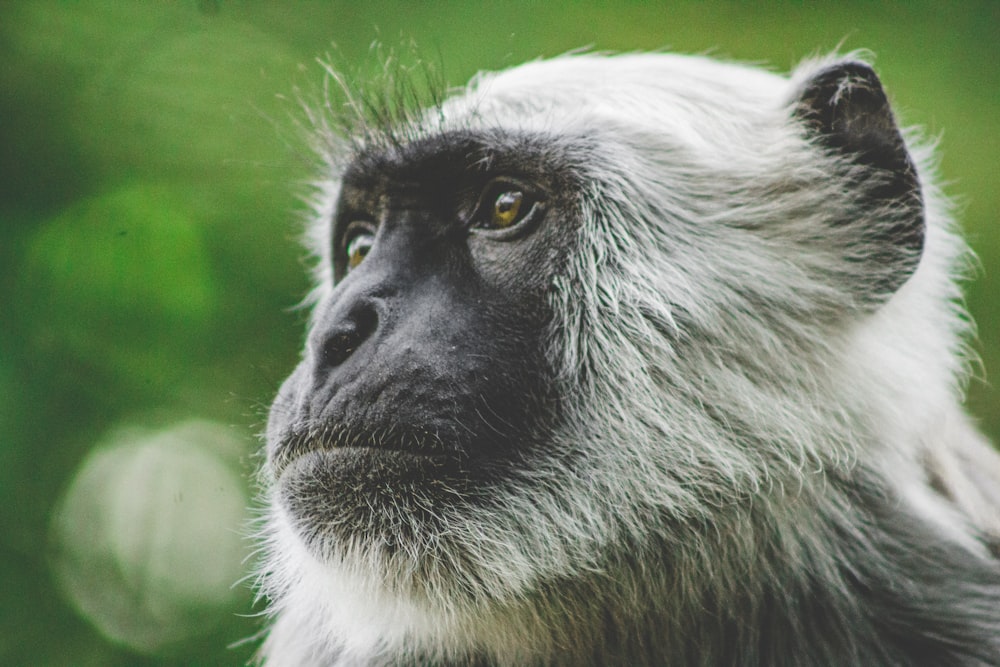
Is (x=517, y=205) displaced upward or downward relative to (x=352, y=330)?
upward

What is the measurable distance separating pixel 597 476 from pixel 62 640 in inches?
136

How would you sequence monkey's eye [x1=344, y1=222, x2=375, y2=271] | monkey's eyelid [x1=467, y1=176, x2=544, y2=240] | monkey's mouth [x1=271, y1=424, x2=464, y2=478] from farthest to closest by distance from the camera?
monkey's eye [x1=344, y1=222, x2=375, y2=271]
monkey's eyelid [x1=467, y1=176, x2=544, y2=240]
monkey's mouth [x1=271, y1=424, x2=464, y2=478]

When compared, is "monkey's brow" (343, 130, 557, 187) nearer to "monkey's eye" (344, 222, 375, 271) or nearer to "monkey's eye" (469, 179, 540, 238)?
"monkey's eye" (469, 179, 540, 238)

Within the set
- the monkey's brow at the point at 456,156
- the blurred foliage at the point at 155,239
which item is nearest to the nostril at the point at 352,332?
the monkey's brow at the point at 456,156

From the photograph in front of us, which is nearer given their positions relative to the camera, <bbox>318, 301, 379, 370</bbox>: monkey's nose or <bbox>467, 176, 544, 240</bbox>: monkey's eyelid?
<bbox>318, 301, 379, 370</bbox>: monkey's nose

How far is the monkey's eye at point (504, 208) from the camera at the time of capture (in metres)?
2.78

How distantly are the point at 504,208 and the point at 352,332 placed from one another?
605 mm

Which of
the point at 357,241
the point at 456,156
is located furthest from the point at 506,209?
the point at 357,241

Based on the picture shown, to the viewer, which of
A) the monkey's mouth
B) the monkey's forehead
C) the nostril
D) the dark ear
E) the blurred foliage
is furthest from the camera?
the blurred foliage

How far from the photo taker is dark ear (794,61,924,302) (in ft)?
9.42

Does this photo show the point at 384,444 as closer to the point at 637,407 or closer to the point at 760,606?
the point at 637,407

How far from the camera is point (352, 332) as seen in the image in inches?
98.4

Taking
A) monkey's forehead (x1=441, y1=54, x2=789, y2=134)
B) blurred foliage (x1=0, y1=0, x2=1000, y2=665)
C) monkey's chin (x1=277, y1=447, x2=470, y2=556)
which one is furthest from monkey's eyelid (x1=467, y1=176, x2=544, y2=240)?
blurred foliage (x1=0, y1=0, x2=1000, y2=665)

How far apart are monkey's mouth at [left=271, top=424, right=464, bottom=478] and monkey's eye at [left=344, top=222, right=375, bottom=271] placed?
927mm
